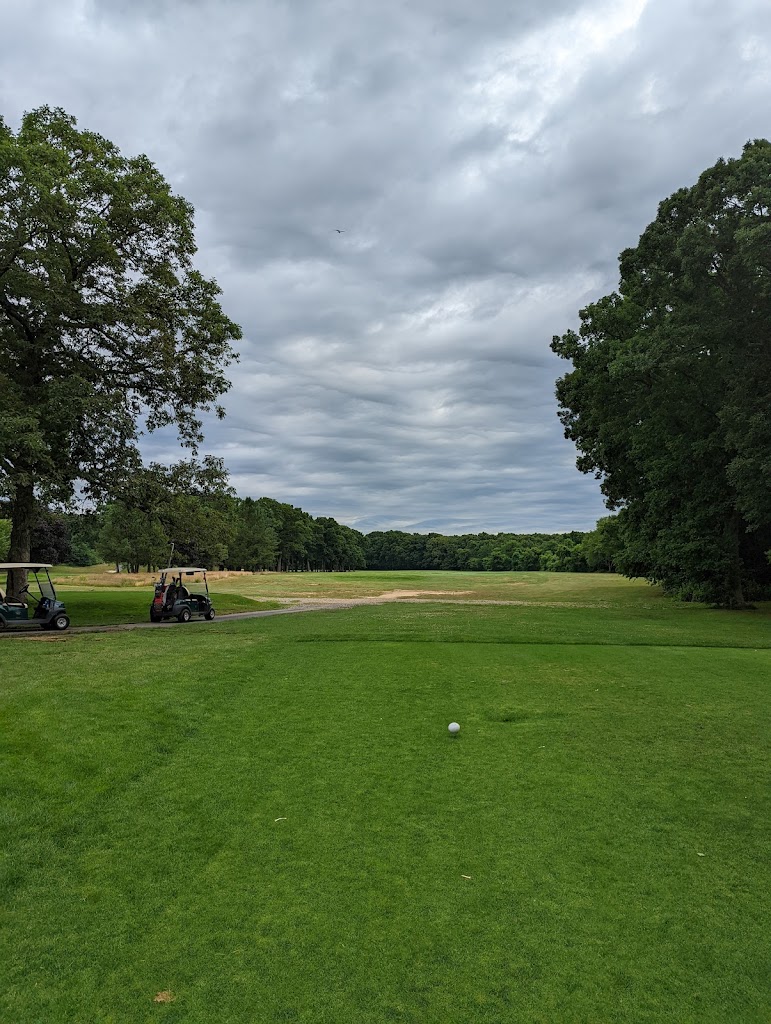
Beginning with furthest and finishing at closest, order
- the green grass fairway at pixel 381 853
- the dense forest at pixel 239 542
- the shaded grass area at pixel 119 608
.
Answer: the dense forest at pixel 239 542 → the shaded grass area at pixel 119 608 → the green grass fairway at pixel 381 853

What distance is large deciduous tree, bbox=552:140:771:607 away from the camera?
2595 cm

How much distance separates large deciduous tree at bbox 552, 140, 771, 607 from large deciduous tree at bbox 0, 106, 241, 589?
19955 millimetres

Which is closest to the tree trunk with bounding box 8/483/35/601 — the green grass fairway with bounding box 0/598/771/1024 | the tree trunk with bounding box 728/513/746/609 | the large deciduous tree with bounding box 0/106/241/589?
the large deciduous tree with bounding box 0/106/241/589

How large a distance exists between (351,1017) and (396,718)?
5492 millimetres

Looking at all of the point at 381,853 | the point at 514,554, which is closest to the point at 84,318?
the point at 381,853

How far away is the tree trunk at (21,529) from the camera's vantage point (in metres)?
23.6

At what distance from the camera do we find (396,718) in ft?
28.7

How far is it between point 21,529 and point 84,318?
8.79 meters

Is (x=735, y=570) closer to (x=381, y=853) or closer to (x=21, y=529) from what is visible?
(x=381, y=853)

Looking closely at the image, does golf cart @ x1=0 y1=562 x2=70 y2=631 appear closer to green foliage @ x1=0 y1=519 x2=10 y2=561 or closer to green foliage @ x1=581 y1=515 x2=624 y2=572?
green foliage @ x1=581 y1=515 x2=624 y2=572

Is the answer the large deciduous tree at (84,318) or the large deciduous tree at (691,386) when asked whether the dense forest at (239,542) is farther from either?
the large deciduous tree at (691,386)

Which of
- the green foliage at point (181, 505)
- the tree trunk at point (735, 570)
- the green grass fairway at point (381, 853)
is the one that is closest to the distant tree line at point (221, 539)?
the green foliage at point (181, 505)

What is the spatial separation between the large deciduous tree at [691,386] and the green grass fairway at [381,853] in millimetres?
20862

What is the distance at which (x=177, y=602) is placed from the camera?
26422mm
